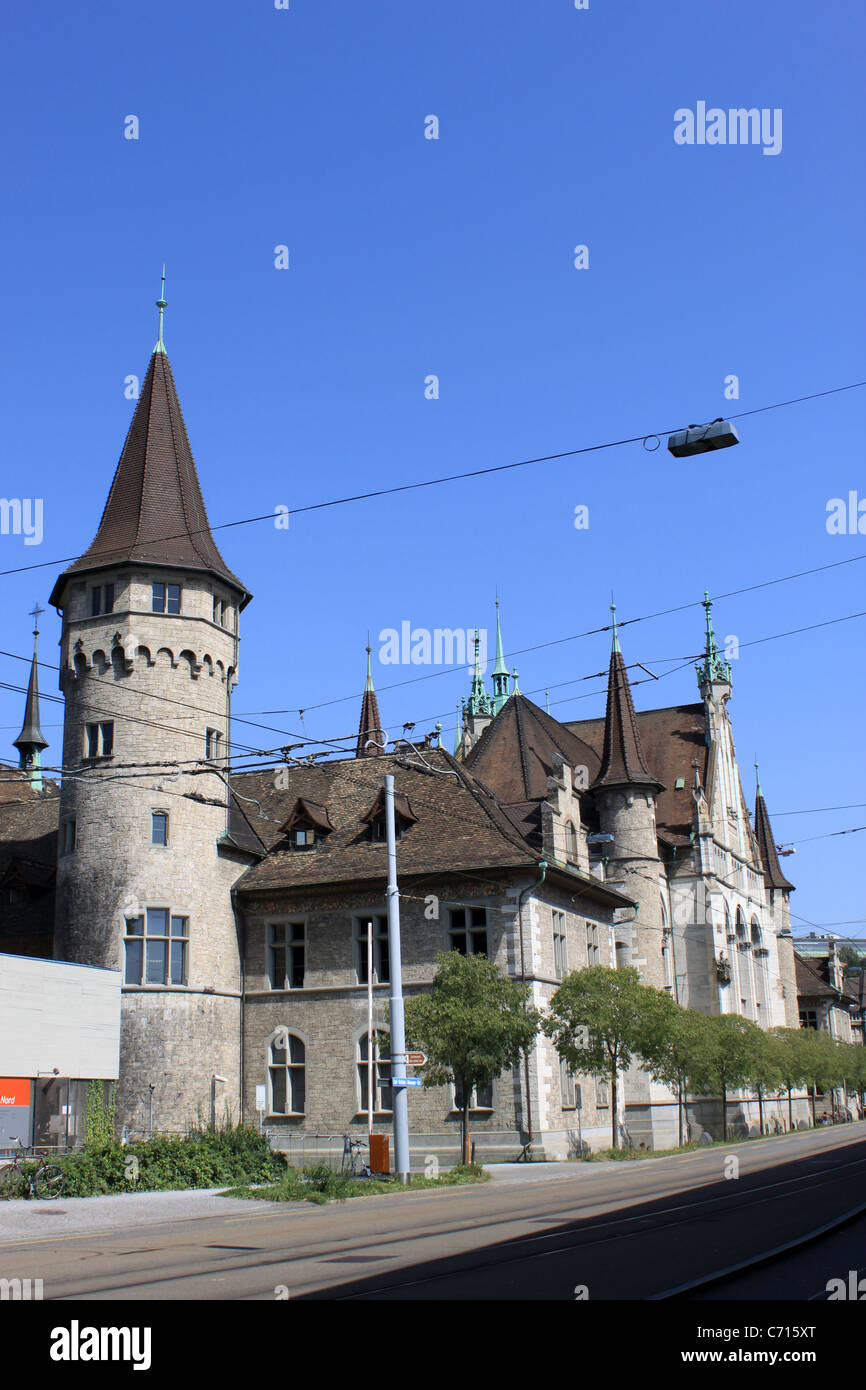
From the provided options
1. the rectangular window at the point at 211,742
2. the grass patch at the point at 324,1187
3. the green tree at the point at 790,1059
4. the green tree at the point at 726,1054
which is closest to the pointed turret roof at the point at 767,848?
the green tree at the point at 790,1059

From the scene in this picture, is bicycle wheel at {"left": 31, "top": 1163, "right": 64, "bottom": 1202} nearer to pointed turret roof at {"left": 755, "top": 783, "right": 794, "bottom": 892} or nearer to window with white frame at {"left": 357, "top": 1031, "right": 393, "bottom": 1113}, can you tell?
window with white frame at {"left": 357, "top": 1031, "right": 393, "bottom": 1113}

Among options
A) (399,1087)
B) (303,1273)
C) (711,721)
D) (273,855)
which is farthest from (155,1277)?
(711,721)

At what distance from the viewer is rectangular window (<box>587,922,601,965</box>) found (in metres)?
43.3

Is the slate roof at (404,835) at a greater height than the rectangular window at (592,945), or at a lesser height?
greater

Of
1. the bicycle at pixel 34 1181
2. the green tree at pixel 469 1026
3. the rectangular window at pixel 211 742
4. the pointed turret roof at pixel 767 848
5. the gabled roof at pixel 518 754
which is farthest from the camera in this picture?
the pointed turret roof at pixel 767 848

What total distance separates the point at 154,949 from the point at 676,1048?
53.9 ft

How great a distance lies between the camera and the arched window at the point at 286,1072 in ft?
127

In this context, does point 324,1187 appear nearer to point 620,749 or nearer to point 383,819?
point 383,819

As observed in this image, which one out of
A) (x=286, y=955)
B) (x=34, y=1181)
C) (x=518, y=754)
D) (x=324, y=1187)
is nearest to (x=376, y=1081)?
(x=286, y=955)

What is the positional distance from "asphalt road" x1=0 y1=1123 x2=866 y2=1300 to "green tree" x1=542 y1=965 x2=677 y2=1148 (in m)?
10.2

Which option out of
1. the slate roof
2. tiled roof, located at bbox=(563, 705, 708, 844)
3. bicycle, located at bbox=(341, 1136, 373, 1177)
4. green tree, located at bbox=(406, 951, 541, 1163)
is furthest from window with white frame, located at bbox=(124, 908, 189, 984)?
tiled roof, located at bbox=(563, 705, 708, 844)

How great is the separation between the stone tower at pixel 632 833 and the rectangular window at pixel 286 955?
68.8 feet

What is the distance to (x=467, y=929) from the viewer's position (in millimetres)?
37594
